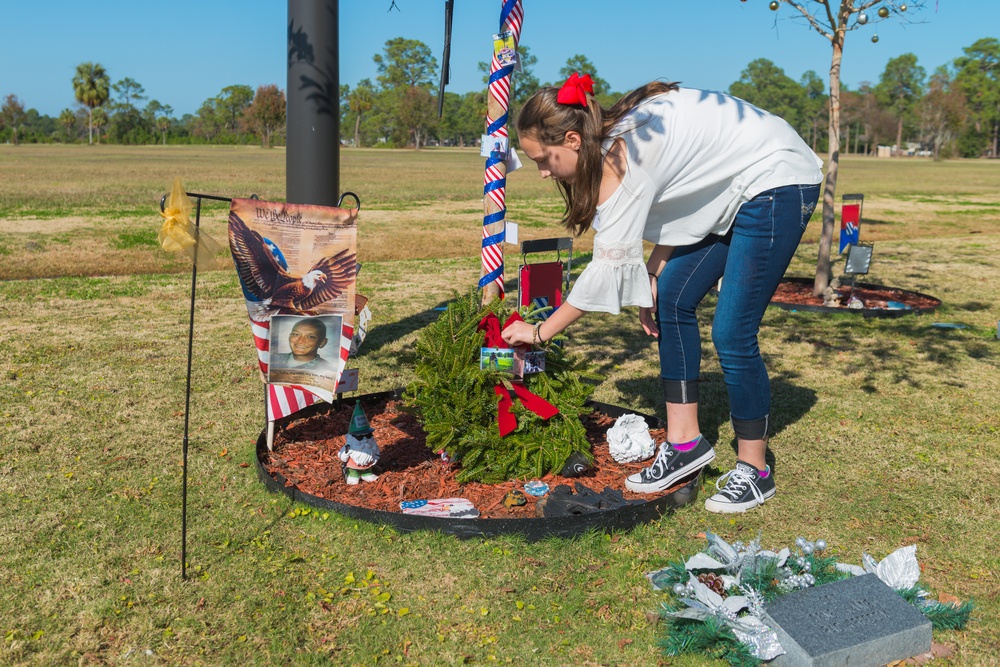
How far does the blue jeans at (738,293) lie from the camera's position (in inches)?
140

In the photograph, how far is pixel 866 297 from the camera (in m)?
9.88

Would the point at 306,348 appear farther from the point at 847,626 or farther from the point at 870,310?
the point at 870,310

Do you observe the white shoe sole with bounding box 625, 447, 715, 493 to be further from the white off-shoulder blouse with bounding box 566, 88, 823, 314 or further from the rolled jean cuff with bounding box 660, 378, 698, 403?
the white off-shoulder blouse with bounding box 566, 88, 823, 314

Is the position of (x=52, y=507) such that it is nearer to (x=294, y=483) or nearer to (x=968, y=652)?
(x=294, y=483)

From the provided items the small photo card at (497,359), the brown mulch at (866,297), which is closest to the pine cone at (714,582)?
the small photo card at (497,359)

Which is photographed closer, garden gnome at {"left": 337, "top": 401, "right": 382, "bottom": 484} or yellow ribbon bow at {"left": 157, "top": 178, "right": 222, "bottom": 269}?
yellow ribbon bow at {"left": 157, "top": 178, "right": 222, "bottom": 269}

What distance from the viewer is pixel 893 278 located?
11.5m

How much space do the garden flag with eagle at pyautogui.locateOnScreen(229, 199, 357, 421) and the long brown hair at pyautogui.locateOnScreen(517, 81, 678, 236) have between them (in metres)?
0.98

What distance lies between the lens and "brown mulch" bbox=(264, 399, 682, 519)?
399 cm

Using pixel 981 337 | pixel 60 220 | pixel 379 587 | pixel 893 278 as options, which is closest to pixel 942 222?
pixel 893 278

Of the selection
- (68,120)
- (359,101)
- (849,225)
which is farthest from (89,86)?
(849,225)

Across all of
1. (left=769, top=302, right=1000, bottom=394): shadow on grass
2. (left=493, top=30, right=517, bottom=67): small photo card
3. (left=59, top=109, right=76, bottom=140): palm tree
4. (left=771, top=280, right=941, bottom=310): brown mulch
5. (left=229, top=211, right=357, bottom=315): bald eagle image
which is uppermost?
(left=59, top=109, right=76, bottom=140): palm tree

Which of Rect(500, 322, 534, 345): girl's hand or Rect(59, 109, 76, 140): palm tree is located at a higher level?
Rect(59, 109, 76, 140): palm tree

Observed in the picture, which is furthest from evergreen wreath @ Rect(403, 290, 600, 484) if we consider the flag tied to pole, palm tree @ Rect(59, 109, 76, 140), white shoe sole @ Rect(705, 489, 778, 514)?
palm tree @ Rect(59, 109, 76, 140)
